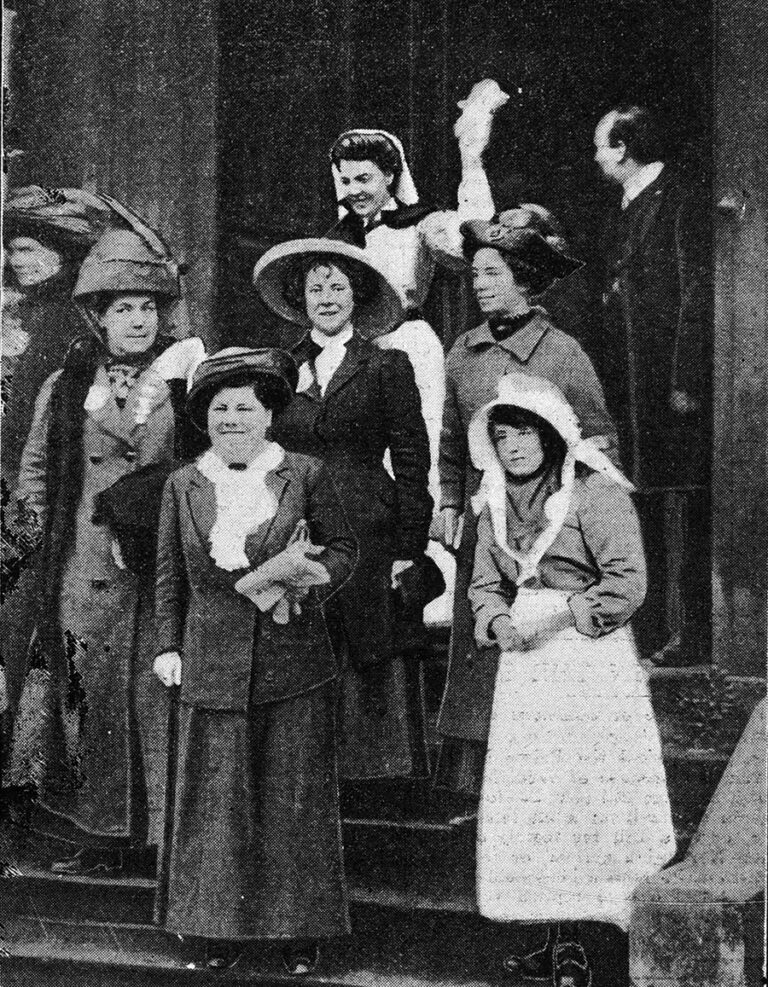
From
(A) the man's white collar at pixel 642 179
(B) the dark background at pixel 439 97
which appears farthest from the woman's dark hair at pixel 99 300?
(A) the man's white collar at pixel 642 179

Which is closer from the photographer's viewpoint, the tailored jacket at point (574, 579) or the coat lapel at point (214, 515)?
the tailored jacket at point (574, 579)

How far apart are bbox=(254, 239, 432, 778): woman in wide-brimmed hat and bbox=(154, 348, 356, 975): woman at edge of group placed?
7cm

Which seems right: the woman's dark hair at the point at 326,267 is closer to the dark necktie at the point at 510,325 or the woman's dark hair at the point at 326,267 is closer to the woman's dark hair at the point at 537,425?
the dark necktie at the point at 510,325

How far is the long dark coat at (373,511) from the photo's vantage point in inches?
213

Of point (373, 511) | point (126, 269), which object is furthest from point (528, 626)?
point (126, 269)

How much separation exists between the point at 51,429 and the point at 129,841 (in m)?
1.55

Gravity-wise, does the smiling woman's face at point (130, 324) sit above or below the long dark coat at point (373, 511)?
above

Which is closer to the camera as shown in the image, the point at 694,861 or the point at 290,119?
the point at 694,861

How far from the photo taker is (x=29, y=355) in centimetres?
582

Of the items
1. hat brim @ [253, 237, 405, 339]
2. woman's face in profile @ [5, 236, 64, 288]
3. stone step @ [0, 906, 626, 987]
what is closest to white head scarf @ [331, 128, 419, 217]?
hat brim @ [253, 237, 405, 339]

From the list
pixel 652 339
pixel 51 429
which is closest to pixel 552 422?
pixel 652 339

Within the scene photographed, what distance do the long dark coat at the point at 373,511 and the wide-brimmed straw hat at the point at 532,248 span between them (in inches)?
20.8

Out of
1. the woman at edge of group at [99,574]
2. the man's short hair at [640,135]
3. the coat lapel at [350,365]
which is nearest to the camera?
the man's short hair at [640,135]

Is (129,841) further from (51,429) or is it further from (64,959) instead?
(51,429)
